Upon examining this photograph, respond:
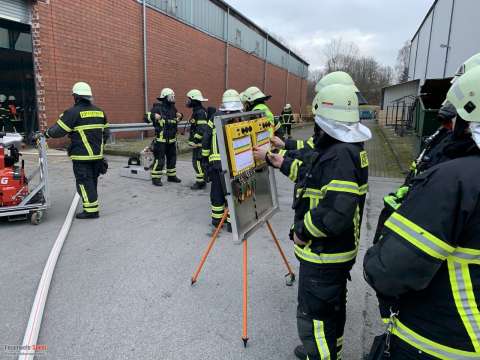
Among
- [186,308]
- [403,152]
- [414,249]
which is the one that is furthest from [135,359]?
[403,152]

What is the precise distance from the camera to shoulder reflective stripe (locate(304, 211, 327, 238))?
218 cm

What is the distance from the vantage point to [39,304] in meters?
3.22

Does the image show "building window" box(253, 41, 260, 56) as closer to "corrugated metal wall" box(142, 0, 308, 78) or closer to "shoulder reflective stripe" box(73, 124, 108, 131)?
"corrugated metal wall" box(142, 0, 308, 78)

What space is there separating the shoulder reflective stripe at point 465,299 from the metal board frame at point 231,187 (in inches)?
68.3

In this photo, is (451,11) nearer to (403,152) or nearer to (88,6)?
(403,152)

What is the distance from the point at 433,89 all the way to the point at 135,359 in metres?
11.1

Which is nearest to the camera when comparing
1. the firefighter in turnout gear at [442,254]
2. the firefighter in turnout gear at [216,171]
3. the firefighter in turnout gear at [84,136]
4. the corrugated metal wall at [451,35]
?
the firefighter in turnout gear at [442,254]

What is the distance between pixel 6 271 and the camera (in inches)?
156

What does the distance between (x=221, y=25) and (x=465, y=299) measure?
22979 millimetres

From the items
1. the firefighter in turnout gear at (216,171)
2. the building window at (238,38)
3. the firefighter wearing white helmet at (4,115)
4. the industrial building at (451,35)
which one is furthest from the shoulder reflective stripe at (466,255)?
the building window at (238,38)

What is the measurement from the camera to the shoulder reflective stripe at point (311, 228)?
2.18m

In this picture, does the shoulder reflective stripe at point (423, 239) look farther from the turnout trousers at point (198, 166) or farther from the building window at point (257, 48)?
the building window at point (257, 48)

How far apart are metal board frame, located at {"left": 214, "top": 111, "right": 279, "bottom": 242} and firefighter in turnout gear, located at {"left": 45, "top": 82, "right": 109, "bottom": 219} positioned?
10.9 feet

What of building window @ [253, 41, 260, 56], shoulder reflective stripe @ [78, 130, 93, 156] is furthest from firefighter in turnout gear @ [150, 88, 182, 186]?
building window @ [253, 41, 260, 56]
